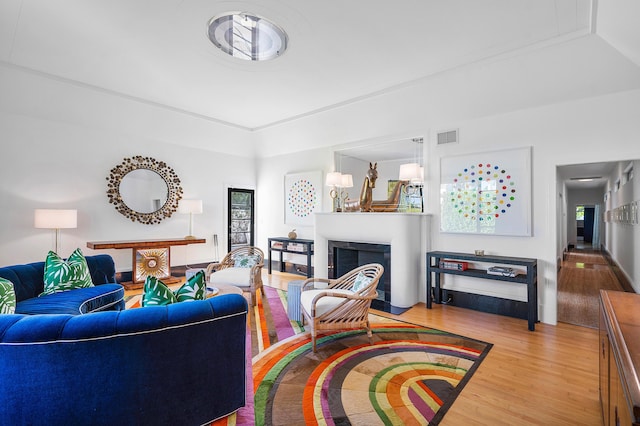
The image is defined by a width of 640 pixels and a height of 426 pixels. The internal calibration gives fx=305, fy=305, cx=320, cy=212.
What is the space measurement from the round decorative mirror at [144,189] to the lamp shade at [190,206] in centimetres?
31

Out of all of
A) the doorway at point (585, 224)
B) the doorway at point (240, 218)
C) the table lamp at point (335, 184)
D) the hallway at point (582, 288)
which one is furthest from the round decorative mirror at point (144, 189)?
the doorway at point (585, 224)

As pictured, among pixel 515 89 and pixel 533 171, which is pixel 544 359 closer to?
pixel 533 171

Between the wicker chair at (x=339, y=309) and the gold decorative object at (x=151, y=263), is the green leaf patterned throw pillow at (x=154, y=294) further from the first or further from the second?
the gold decorative object at (x=151, y=263)

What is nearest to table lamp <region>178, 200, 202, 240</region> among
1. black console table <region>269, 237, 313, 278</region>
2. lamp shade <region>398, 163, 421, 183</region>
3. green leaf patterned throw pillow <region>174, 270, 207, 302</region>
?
black console table <region>269, 237, 313, 278</region>

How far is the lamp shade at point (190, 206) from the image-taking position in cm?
600

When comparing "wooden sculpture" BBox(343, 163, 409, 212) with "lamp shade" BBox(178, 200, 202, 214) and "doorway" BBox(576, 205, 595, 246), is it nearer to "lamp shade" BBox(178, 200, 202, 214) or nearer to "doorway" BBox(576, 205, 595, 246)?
"lamp shade" BBox(178, 200, 202, 214)

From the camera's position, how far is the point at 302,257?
21.6 feet

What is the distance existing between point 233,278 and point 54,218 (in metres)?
2.76

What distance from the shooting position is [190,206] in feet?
19.7

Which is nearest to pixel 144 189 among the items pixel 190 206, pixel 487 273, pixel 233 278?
pixel 190 206

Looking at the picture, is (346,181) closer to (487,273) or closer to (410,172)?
(410,172)

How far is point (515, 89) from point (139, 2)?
13.3ft

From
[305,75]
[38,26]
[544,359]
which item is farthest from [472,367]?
[38,26]

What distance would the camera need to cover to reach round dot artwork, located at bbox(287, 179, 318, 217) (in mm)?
6305
